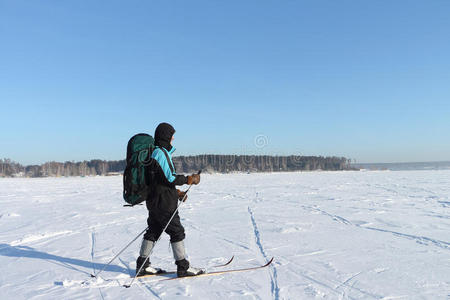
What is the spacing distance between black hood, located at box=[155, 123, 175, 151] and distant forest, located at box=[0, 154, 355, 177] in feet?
274

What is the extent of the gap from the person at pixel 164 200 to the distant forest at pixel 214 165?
83443 mm

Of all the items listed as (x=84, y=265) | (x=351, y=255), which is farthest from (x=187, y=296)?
(x=351, y=255)

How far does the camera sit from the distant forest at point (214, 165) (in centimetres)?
9176

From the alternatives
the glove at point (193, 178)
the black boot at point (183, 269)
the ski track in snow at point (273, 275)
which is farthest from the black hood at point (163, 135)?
the ski track in snow at point (273, 275)

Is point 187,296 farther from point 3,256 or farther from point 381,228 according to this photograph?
point 381,228

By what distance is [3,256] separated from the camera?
4.25 m

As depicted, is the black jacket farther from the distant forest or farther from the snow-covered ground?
the distant forest

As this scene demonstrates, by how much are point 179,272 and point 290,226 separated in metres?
3.34

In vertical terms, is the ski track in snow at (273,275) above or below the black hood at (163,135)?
below

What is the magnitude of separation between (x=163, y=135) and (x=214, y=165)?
9130cm

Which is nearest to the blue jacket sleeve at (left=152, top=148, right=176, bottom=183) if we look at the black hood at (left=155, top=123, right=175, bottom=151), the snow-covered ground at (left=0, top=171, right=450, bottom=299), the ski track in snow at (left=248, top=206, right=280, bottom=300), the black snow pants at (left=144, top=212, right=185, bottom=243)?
the black hood at (left=155, top=123, right=175, bottom=151)

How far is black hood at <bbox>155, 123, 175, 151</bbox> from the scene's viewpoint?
320cm

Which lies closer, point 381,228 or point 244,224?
point 381,228

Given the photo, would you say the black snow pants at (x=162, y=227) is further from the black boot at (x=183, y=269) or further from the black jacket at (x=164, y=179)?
the black boot at (x=183, y=269)
